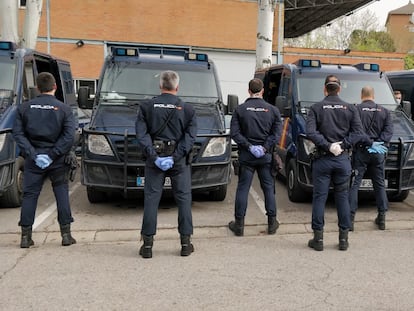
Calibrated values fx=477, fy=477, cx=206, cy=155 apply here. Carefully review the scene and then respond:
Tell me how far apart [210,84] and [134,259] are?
12.1ft

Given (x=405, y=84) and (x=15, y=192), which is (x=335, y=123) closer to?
(x=15, y=192)

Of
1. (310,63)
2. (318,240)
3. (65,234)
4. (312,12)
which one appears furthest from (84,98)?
(312,12)

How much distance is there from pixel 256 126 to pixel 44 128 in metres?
2.42

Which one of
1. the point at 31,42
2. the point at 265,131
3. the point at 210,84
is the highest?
the point at 31,42

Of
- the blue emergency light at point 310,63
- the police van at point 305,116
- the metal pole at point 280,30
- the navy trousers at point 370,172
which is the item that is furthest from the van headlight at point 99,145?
the metal pole at point 280,30

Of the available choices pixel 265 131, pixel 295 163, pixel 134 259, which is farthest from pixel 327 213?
pixel 134 259

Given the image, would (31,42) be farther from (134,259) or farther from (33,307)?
(33,307)

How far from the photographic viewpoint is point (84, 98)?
753cm

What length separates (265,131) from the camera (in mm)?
5773

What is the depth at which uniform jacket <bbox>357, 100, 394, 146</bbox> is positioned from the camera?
20.4 feet

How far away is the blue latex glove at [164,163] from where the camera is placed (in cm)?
484

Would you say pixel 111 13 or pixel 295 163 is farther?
pixel 111 13

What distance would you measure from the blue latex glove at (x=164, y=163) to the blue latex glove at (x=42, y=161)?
119 centimetres

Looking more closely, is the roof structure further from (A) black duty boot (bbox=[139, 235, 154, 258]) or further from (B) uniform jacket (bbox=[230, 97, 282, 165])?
(A) black duty boot (bbox=[139, 235, 154, 258])
